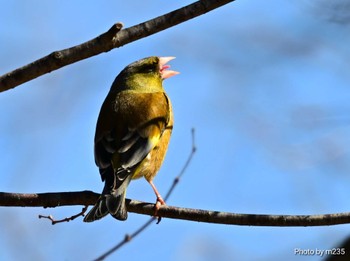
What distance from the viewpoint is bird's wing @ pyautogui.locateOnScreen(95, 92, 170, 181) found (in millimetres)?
4840

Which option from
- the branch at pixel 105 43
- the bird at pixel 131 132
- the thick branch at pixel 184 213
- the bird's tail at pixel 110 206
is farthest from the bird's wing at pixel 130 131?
the branch at pixel 105 43

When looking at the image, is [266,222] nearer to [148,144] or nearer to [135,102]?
[148,144]

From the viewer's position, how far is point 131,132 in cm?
517

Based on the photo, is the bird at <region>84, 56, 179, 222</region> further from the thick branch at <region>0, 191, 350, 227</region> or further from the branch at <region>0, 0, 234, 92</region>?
the branch at <region>0, 0, 234, 92</region>

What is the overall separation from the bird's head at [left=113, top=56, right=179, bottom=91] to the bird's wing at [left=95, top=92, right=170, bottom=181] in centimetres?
27

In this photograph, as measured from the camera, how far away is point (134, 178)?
5.21 metres

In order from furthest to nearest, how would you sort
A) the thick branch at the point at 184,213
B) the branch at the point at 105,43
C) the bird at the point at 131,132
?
the bird at the point at 131,132 < the thick branch at the point at 184,213 < the branch at the point at 105,43

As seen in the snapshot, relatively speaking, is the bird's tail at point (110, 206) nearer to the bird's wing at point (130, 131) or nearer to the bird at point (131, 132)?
the bird at point (131, 132)

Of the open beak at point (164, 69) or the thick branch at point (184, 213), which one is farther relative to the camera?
the open beak at point (164, 69)

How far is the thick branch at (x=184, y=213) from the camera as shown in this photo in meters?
3.59

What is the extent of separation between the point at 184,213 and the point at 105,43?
1.21 metres

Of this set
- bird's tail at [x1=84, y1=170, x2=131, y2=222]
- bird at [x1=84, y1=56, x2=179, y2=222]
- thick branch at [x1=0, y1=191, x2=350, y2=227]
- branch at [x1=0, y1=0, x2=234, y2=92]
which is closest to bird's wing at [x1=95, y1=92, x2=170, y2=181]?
bird at [x1=84, y1=56, x2=179, y2=222]

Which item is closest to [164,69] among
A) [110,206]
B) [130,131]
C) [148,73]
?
[148,73]

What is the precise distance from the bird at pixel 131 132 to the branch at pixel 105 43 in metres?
1.25
